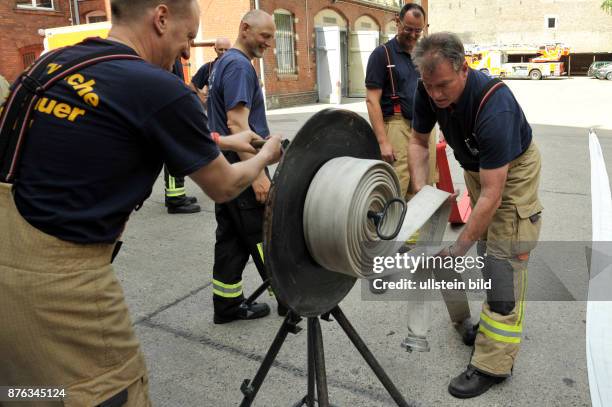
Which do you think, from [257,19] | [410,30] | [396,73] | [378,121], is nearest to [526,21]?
[410,30]

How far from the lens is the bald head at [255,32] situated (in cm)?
308

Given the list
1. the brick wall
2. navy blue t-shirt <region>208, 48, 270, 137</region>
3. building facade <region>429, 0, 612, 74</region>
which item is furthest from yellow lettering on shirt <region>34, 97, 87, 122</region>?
the brick wall

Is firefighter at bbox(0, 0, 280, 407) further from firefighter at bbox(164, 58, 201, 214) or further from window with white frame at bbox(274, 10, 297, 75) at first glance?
window with white frame at bbox(274, 10, 297, 75)

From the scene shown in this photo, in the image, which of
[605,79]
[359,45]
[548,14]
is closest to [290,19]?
[359,45]

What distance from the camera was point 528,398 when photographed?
2.56 metres

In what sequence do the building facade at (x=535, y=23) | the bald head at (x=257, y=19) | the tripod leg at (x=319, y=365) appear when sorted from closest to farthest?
the tripod leg at (x=319, y=365), the bald head at (x=257, y=19), the building facade at (x=535, y=23)

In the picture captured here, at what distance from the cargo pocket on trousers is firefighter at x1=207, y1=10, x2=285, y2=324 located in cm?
143

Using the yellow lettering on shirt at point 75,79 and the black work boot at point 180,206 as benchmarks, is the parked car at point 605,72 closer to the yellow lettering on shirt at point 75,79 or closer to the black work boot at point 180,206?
the black work boot at point 180,206

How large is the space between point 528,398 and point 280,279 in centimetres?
171

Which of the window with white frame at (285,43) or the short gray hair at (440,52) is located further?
the window with white frame at (285,43)

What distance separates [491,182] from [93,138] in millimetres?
1738

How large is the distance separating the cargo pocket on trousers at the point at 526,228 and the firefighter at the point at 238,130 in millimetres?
1432

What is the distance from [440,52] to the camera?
2354mm

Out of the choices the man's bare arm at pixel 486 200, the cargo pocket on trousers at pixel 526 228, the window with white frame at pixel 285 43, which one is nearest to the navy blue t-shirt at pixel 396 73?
the cargo pocket on trousers at pixel 526 228
